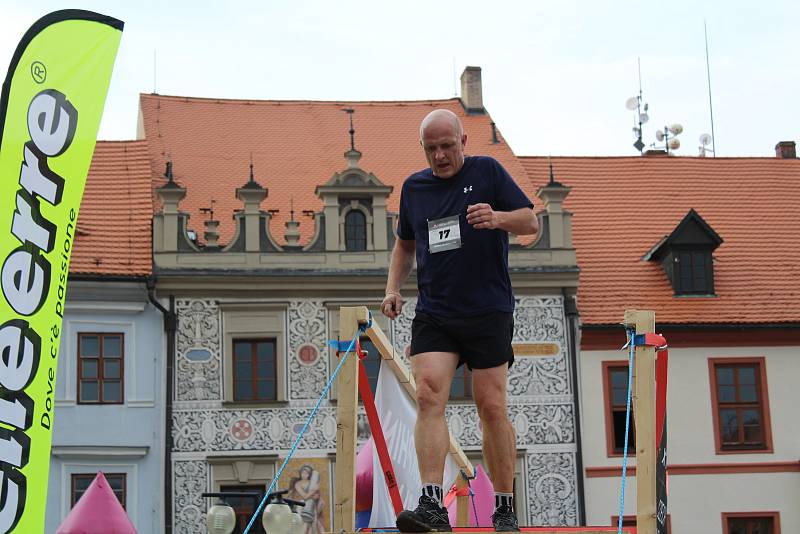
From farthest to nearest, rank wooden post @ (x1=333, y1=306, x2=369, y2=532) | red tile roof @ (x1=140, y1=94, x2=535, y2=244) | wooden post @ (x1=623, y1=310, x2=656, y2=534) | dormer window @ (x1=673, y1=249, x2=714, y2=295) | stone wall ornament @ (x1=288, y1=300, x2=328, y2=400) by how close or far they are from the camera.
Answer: red tile roof @ (x1=140, y1=94, x2=535, y2=244) → dormer window @ (x1=673, y1=249, x2=714, y2=295) → stone wall ornament @ (x1=288, y1=300, x2=328, y2=400) → wooden post @ (x1=333, y1=306, x2=369, y2=532) → wooden post @ (x1=623, y1=310, x2=656, y2=534)

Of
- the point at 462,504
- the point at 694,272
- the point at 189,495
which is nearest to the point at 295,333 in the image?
the point at 189,495

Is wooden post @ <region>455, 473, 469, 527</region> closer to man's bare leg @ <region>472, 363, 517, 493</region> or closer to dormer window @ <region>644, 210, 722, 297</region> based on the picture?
man's bare leg @ <region>472, 363, 517, 493</region>

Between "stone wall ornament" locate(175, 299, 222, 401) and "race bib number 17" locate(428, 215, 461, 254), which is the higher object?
"stone wall ornament" locate(175, 299, 222, 401)

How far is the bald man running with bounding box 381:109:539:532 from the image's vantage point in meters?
6.50

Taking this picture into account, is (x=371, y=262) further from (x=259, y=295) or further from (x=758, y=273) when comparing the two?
(x=758, y=273)

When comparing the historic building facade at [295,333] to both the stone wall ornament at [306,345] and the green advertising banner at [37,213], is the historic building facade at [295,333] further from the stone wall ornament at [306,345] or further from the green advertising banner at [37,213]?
the green advertising banner at [37,213]

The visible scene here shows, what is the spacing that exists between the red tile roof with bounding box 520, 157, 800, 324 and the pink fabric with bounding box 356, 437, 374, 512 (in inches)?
587

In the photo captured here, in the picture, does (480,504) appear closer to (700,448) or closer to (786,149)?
(700,448)

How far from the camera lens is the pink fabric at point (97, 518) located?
1642 cm

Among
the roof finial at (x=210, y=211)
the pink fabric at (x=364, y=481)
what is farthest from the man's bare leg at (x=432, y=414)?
the roof finial at (x=210, y=211)

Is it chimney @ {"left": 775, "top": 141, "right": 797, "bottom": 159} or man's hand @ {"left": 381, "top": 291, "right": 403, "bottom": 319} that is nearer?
man's hand @ {"left": 381, "top": 291, "right": 403, "bottom": 319}

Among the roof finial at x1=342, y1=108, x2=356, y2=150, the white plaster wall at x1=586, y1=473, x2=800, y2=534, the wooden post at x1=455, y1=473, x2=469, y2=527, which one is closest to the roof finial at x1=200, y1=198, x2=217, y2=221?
the roof finial at x1=342, y1=108, x2=356, y2=150

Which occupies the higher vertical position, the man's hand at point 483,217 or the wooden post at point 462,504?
the man's hand at point 483,217

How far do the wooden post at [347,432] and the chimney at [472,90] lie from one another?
77.8 ft
